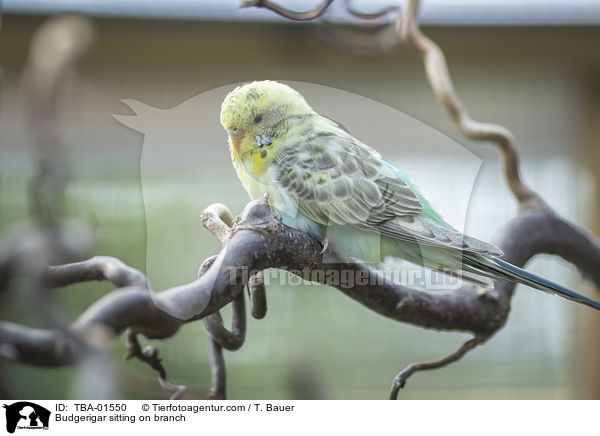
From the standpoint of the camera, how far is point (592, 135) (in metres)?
1.41

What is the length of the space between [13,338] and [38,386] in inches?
24.0

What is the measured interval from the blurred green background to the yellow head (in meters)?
0.21

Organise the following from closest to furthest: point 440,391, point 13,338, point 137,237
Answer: point 13,338 → point 137,237 → point 440,391

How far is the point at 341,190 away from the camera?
596 millimetres

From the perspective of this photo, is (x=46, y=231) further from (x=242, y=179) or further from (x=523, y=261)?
(x=523, y=261)

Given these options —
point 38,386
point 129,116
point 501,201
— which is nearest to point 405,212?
point 129,116

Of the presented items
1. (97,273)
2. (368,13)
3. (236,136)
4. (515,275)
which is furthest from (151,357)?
(368,13)

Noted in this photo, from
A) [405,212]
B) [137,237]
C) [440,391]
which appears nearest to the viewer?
[405,212]

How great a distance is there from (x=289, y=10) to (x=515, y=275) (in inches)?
20.6

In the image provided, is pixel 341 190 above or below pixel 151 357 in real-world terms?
above
